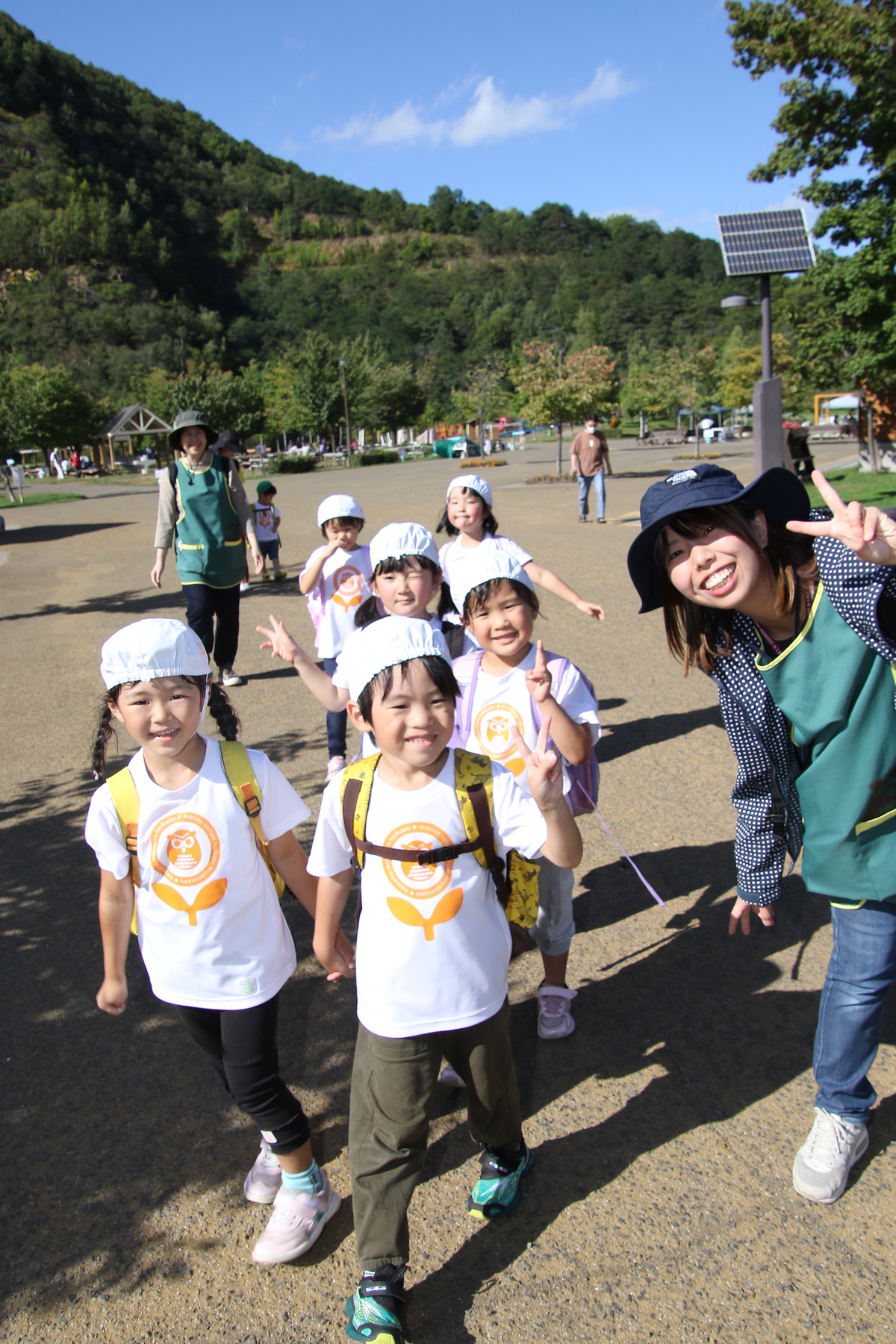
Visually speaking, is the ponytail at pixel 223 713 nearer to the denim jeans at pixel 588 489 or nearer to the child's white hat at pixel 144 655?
the child's white hat at pixel 144 655

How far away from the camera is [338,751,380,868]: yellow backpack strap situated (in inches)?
79.1

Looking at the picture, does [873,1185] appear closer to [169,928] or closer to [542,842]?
[542,842]

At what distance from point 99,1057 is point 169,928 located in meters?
1.17

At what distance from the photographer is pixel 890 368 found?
575 inches

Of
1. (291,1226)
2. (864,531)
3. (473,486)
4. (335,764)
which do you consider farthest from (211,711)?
(335,764)

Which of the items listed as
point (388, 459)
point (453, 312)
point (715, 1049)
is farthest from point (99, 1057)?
point (453, 312)

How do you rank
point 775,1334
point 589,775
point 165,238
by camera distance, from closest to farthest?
point 775,1334
point 589,775
point 165,238

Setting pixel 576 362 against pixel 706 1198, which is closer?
pixel 706 1198

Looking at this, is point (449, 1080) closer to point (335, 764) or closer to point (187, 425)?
point (335, 764)

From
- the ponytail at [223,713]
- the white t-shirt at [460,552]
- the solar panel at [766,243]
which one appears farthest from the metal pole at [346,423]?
the ponytail at [223,713]

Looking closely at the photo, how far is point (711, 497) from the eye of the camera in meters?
2.00

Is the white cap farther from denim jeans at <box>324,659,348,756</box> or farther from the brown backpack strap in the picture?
the brown backpack strap

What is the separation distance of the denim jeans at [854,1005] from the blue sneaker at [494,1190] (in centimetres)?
83

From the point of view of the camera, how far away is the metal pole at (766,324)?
34.3ft
